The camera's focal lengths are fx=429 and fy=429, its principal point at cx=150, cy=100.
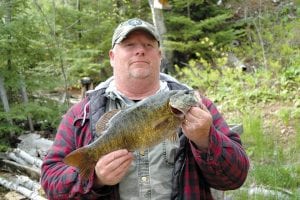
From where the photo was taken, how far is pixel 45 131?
8805mm

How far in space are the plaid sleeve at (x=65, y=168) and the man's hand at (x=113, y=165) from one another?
0.47 feet

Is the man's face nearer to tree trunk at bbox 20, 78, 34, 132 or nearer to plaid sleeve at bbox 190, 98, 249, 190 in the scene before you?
plaid sleeve at bbox 190, 98, 249, 190

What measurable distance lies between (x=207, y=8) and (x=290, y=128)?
7.38m

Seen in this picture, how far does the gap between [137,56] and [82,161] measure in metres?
0.83

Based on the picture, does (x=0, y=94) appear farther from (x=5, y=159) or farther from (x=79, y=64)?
(x=79, y=64)

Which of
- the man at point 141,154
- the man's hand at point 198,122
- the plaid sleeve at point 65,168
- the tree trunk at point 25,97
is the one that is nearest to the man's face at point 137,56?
the man at point 141,154

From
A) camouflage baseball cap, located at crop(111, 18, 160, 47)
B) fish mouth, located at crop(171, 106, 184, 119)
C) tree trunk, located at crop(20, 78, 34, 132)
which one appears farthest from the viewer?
tree trunk, located at crop(20, 78, 34, 132)

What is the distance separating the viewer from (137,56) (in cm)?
284

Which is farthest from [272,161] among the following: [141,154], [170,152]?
[141,154]

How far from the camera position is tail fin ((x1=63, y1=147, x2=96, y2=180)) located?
2.33m

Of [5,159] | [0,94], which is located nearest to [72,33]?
[0,94]

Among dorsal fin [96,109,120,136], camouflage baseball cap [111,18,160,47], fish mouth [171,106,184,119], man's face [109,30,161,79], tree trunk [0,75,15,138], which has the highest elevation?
camouflage baseball cap [111,18,160,47]

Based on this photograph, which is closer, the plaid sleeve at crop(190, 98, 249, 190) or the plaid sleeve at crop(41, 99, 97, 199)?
the plaid sleeve at crop(190, 98, 249, 190)

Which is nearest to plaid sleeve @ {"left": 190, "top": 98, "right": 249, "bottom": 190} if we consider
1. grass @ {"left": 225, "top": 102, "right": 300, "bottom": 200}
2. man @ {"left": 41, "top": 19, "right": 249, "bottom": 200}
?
man @ {"left": 41, "top": 19, "right": 249, "bottom": 200}
